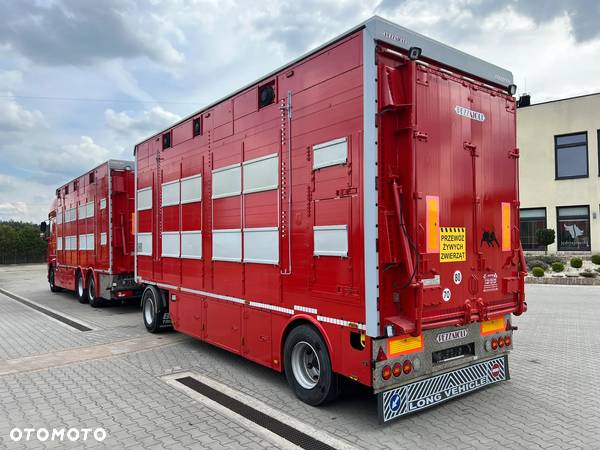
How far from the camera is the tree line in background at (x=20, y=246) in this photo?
4297 cm

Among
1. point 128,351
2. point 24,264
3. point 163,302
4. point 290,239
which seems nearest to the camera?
point 290,239

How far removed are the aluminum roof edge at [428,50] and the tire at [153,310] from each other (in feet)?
15.9

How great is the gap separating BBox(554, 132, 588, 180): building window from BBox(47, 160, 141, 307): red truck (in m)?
23.3

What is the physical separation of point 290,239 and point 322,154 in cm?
106

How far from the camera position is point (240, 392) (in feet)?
18.2

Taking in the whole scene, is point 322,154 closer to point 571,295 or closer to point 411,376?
point 411,376

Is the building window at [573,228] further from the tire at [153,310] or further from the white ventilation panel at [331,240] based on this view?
the white ventilation panel at [331,240]

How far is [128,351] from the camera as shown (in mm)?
7695

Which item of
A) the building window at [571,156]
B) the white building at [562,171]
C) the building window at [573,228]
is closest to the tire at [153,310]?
the white building at [562,171]

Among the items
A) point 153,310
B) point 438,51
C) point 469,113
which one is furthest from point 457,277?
point 153,310

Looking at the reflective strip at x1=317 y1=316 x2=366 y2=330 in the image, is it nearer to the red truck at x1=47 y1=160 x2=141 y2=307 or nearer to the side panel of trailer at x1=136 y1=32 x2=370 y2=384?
the side panel of trailer at x1=136 y1=32 x2=370 y2=384

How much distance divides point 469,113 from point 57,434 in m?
5.25

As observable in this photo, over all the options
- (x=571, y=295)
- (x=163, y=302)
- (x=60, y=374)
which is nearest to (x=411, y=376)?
(x=60, y=374)

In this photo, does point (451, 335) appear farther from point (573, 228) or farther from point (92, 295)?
point (573, 228)
